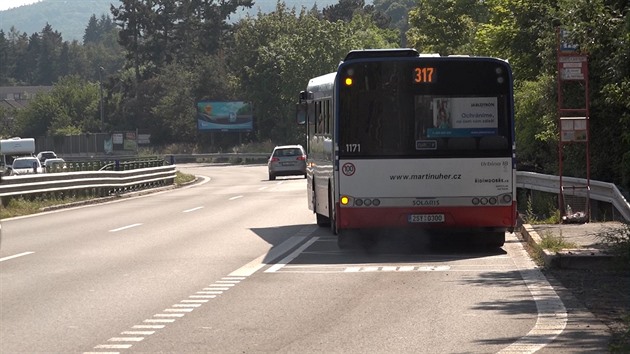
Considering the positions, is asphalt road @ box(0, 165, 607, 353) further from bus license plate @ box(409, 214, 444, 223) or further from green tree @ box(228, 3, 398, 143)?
green tree @ box(228, 3, 398, 143)

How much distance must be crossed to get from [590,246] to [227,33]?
122715 millimetres

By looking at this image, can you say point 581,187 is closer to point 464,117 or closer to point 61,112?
point 464,117

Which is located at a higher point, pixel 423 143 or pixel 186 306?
pixel 423 143

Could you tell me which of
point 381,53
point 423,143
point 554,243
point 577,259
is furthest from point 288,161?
point 577,259

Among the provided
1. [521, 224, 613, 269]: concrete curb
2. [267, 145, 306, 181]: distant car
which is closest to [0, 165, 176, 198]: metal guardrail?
[267, 145, 306, 181]: distant car

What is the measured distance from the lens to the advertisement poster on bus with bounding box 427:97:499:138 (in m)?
19.4

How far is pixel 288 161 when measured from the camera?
188 feet

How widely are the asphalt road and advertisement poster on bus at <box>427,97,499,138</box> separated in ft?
5.51

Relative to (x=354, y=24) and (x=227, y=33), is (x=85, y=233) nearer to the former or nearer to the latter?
(x=354, y=24)

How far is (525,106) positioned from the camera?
108 ft

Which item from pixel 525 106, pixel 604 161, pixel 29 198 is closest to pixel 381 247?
pixel 604 161

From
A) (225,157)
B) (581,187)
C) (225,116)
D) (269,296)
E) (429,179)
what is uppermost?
(225,116)

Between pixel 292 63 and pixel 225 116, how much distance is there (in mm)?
9923

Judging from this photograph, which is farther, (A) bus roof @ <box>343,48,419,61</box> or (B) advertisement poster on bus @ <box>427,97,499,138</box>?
(A) bus roof @ <box>343,48,419,61</box>
